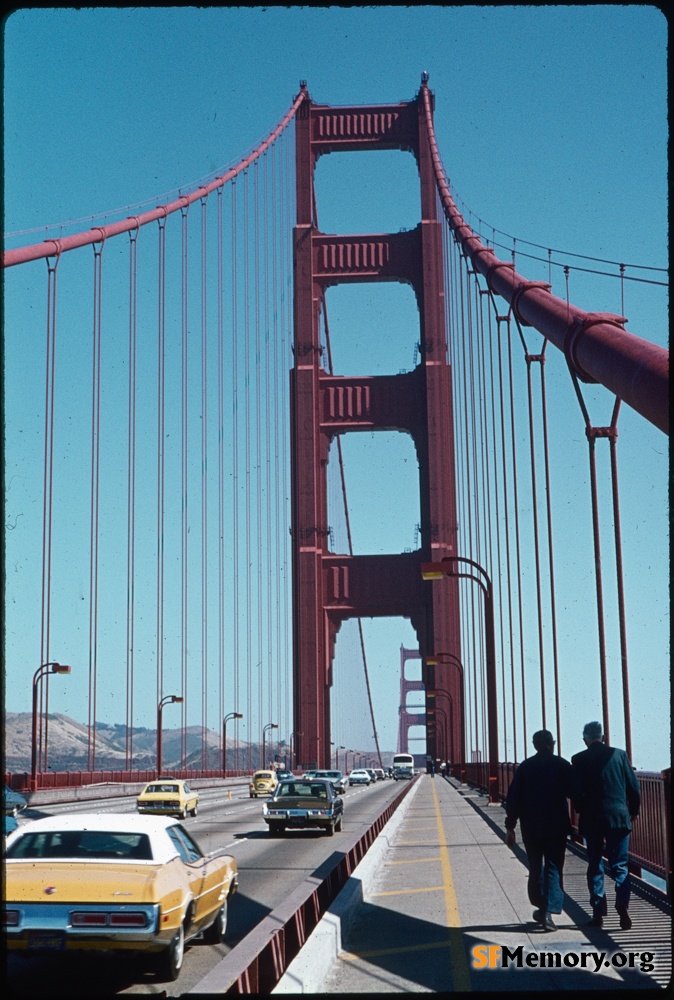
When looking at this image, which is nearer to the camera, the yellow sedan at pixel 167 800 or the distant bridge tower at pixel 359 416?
the yellow sedan at pixel 167 800

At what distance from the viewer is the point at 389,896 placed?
43.3 feet

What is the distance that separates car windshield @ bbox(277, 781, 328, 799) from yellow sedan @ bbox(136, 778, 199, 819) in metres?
7.36

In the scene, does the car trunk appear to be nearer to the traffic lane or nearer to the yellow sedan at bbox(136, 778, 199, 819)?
the traffic lane

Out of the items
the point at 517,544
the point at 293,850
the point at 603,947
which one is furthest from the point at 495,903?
the point at 517,544

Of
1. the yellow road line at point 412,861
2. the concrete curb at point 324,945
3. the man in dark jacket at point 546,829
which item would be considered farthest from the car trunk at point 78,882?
the yellow road line at point 412,861

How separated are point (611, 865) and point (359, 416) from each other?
58485mm


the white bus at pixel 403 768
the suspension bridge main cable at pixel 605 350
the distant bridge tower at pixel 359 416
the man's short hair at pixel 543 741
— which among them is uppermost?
the distant bridge tower at pixel 359 416

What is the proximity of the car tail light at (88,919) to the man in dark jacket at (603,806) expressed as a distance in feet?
11.8

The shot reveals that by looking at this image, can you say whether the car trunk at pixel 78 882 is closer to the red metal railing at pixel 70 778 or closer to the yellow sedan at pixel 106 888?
the yellow sedan at pixel 106 888

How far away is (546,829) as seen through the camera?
10.2 metres

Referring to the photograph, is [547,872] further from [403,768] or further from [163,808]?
[403,768]

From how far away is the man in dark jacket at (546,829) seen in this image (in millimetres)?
10172

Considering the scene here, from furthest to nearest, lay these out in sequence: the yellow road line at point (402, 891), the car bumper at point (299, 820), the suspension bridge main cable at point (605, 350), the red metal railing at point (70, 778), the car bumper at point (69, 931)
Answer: the red metal railing at point (70, 778)
the car bumper at point (299, 820)
the yellow road line at point (402, 891)
the suspension bridge main cable at point (605, 350)
the car bumper at point (69, 931)

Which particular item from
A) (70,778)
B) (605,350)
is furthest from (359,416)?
(605,350)
